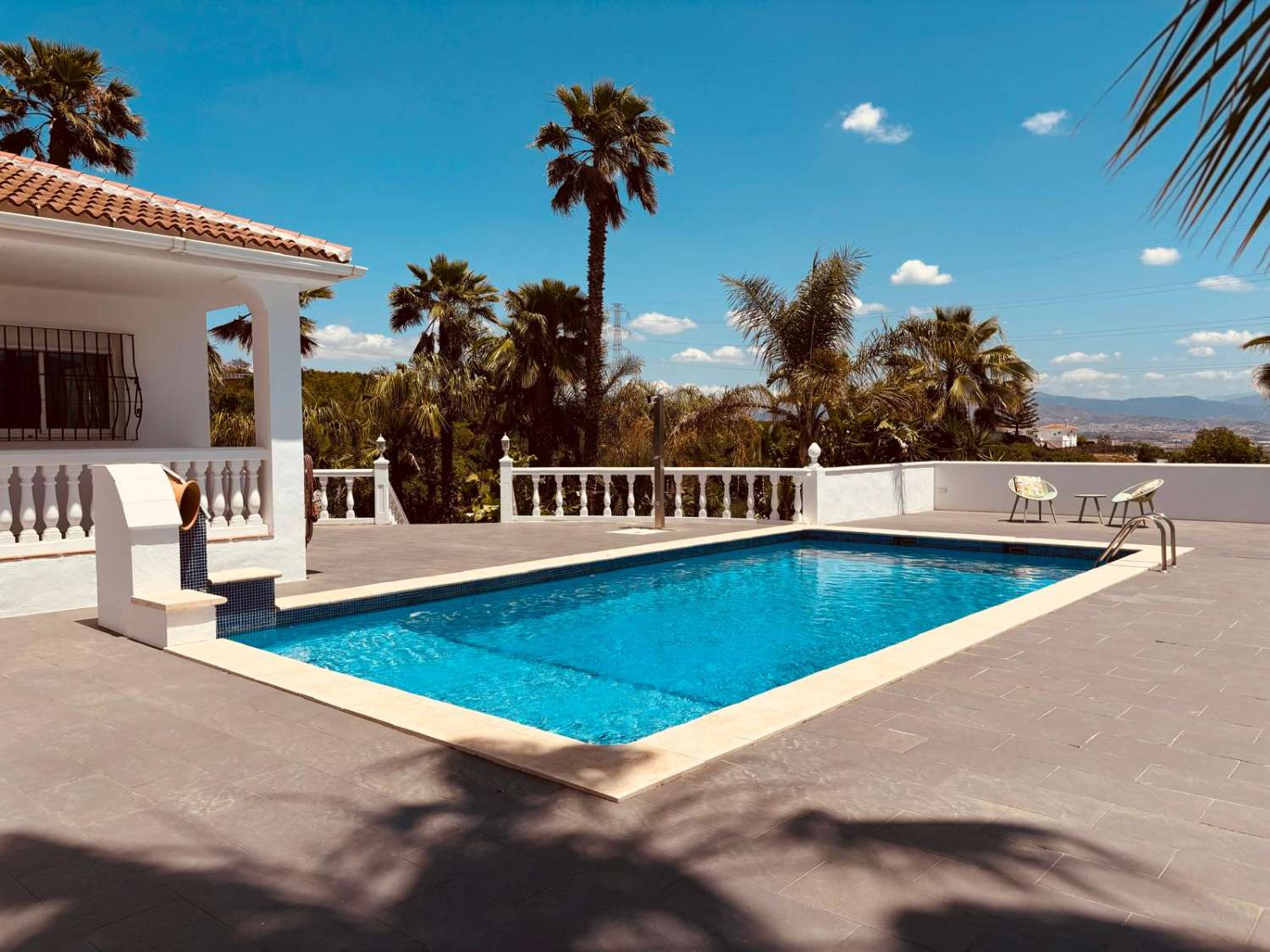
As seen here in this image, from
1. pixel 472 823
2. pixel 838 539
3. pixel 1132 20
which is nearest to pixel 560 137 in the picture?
pixel 838 539

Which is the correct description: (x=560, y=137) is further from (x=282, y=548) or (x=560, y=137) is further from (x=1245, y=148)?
(x=1245, y=148)

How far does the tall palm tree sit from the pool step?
18.1m

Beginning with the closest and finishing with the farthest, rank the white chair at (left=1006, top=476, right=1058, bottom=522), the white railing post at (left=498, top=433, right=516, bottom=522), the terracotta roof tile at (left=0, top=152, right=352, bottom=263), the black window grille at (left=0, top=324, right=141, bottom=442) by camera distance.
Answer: the terracotta roof tile at (left=0, top=152, right=352, bottom=263)
the black window grille at (left=0, top=324, right=141, bottom=442)
the white chair at (left=1006, top=476, right=1058, bottom=522)
the white railing post at (left=498, top=433, right=516, bottom=522)

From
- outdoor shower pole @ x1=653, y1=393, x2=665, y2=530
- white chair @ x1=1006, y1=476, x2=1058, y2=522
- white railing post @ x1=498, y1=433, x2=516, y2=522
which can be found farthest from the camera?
white railing post @ x1=498, y1=433, x2=516, y2=522

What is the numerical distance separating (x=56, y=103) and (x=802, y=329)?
762 inches

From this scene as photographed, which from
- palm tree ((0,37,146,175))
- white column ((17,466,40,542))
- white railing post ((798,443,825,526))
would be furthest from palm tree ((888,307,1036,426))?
palm tree ((0,37,146,175))

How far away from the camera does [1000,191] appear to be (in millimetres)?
34469

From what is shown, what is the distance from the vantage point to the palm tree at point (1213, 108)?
1.25 metres

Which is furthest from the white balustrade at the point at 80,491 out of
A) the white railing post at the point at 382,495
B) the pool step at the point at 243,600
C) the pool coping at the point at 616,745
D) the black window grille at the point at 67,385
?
the white railing post at the point at 382,495

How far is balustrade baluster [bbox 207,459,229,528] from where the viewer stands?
893 centimetres

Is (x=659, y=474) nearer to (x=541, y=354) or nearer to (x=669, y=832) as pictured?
(x=541, y=354)

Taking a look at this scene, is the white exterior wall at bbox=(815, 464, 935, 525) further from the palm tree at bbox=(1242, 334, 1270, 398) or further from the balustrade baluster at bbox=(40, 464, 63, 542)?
the palm tree at bbox=(1242, 334, 1270, 398)

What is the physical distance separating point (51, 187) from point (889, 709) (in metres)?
9.15

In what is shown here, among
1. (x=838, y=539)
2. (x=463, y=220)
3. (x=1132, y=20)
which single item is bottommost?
(x=838, y=539)
